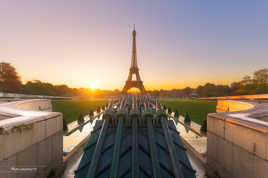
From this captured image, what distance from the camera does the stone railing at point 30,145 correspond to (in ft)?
10.2

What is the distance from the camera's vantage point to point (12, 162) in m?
3.21

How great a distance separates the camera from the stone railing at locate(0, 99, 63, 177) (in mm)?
3111

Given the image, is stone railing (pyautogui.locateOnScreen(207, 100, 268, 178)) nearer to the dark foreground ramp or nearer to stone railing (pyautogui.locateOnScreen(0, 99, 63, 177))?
the dark foreground ramp

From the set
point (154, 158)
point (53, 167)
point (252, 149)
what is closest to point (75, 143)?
point (53, 167)

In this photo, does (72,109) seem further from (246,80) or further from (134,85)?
(246,80)

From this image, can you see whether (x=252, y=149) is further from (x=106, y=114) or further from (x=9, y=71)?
(x=9, y=71)

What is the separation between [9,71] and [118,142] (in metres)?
45.1

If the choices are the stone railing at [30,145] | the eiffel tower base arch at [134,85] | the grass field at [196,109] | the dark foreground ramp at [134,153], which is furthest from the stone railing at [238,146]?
the eiffel tower base arch at [134,85]

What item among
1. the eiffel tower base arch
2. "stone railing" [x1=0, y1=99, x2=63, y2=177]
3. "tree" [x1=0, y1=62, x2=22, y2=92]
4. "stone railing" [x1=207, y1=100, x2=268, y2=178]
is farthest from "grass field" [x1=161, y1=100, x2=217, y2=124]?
"tree" [x1=0, y1=62, x2=22, y2=92]

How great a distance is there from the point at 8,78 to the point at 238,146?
46776 millimetres

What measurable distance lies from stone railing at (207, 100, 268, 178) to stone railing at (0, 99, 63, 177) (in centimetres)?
618

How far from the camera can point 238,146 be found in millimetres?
4047

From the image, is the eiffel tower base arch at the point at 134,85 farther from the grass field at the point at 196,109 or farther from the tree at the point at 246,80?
the tree at the point at 246,80

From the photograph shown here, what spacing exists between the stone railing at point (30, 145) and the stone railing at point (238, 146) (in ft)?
20.3
